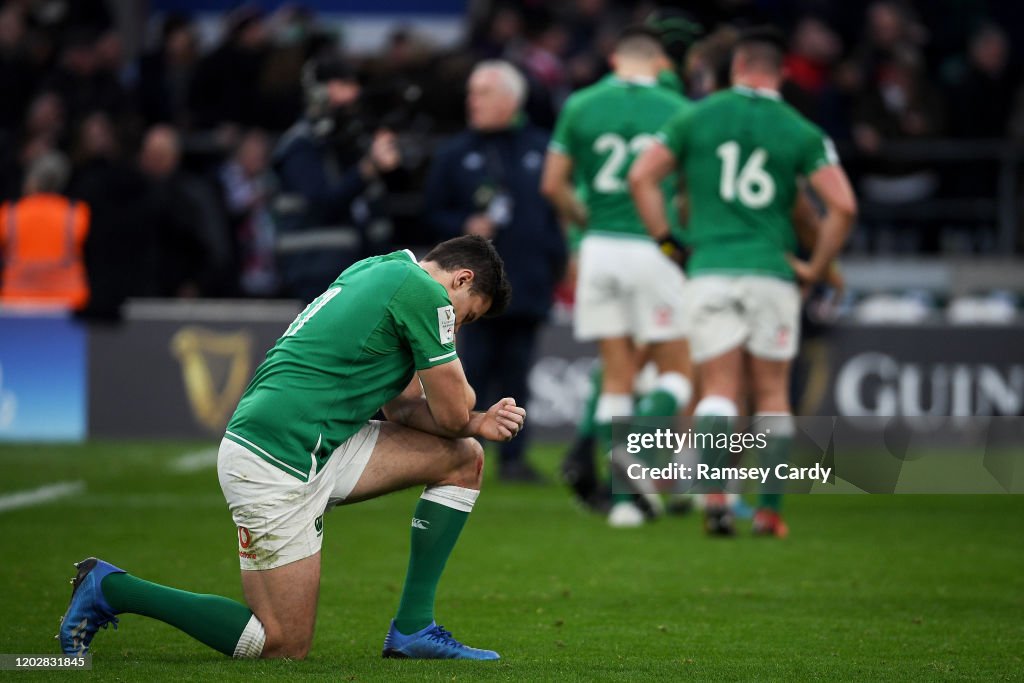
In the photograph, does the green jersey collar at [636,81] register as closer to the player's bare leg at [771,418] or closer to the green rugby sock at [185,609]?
the player's bare leg at [771,418]

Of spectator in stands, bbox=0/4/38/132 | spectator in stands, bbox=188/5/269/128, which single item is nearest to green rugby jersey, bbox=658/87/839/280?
spectator in stands, bbox=188/5/269/128

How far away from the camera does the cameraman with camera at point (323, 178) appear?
11320mm

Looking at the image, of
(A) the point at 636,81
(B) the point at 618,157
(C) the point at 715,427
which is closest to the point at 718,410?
(C) the point at 715,427

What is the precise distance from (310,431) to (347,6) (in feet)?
54.2

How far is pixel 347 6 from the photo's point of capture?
21.4 m

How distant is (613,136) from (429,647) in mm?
4738

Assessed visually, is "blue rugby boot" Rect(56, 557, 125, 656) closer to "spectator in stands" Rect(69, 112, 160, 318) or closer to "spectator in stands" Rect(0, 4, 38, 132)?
"spectator in stands" Rect(69, 112, 160, 318)

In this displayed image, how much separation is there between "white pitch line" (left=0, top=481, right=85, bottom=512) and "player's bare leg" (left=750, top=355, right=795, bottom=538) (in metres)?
4.30

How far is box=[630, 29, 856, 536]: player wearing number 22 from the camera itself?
8.86 metres

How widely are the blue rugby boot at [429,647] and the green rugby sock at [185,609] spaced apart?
46 centimetres

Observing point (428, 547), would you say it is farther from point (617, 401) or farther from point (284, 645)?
point (617, 401)

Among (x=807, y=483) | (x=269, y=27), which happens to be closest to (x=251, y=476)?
(x=807, y=483)

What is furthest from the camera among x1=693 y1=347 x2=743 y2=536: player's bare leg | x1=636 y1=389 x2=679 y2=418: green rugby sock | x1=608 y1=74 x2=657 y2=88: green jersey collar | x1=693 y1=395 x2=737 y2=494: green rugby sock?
x1=608 y1=74 x2=657 y2=88: green jersey collar

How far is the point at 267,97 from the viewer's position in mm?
17953
